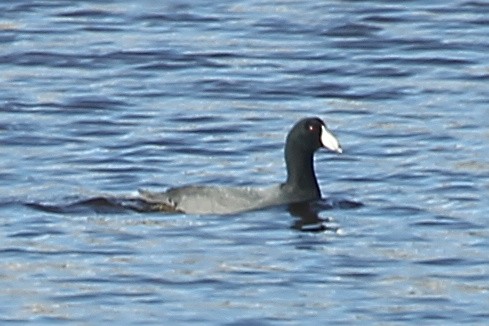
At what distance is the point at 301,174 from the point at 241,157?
1.10m

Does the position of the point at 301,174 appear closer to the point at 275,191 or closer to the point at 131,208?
the point at 275,191

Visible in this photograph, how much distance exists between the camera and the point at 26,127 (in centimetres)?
1767

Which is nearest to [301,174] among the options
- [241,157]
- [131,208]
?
[241,157]

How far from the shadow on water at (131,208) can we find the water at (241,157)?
0.02m

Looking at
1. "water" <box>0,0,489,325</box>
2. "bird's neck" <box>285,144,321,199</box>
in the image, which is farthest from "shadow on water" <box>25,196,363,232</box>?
"bird's neck" <box>285,144,321,199</box>

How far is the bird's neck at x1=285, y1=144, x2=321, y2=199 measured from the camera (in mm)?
15836

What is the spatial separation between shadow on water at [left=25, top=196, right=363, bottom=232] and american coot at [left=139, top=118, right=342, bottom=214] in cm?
9

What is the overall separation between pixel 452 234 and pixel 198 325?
2.92 metres

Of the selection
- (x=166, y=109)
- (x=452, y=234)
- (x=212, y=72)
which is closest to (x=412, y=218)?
(x=452, y=234)

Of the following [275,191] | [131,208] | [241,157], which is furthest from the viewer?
[241,157]

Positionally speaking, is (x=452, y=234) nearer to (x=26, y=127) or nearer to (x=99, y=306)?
(x=99, y=306)

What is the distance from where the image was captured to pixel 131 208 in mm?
15180

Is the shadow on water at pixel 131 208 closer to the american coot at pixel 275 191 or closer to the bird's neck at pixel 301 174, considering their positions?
the american coot at pixel 275 191

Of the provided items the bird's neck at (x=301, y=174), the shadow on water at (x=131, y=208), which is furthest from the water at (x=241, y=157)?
the bird's neck at (x=301, y=174)
